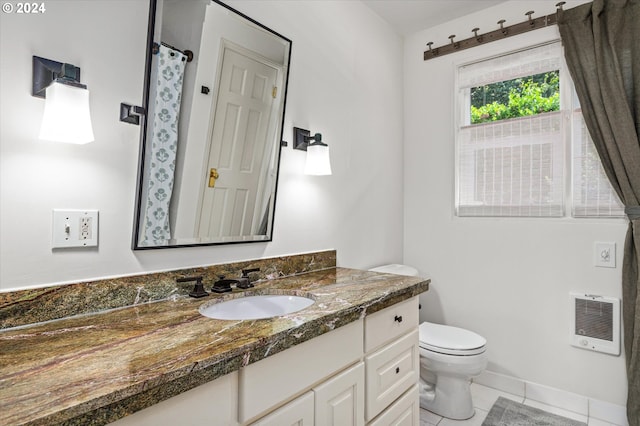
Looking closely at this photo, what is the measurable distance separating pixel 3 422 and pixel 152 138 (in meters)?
0.96

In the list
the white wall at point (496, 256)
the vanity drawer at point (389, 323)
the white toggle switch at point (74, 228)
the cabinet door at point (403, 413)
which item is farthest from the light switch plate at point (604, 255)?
the white toggle switch at point (74, 228)

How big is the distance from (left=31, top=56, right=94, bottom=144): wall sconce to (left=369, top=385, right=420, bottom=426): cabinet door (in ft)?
4.64

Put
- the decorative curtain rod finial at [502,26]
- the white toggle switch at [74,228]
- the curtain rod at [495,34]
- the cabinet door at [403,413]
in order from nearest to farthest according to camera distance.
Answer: the white toggle switch at [74,228] < the cabinet door at [403,413] < the curtain rod at [495,34] < the decorative curtain rod finial at [502,26]

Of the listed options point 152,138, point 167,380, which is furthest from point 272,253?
point 167,380

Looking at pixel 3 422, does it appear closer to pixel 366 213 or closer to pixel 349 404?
pixel 349 404

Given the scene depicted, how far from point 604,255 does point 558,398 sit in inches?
36.6

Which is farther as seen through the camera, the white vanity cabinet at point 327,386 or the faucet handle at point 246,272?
the faucet handle at point 246,272

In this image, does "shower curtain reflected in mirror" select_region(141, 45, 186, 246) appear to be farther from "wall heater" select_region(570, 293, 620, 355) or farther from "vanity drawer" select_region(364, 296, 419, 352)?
"wall heater" select_region(570, 293, 620, 355)

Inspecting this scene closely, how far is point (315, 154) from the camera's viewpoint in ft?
6.08

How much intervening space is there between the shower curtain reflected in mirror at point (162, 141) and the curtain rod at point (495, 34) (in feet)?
6.79

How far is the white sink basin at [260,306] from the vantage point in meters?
1.33

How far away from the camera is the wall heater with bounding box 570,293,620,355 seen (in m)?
2.01

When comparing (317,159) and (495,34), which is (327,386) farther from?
(495,34)

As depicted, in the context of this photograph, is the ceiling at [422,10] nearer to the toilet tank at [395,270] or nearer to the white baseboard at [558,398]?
the toilet tank at [395,270]
